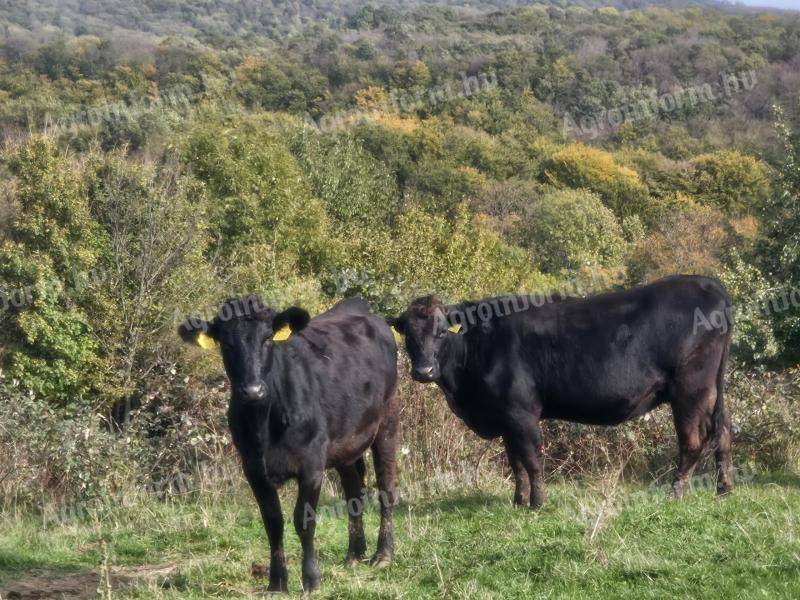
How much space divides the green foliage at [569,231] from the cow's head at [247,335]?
61.3m

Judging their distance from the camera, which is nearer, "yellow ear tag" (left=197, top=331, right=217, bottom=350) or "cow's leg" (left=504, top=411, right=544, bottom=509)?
"yellow ear tag" (left=197, top=331, right=217, bottom=350)

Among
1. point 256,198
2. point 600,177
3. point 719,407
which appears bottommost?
point 256,198

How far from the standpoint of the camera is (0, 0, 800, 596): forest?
15.2 m

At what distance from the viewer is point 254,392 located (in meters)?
7.69

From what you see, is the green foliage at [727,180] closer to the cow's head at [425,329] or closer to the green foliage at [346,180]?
the green foliage at [346,180]

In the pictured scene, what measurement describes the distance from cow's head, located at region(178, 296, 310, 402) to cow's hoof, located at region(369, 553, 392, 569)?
1.90 meters

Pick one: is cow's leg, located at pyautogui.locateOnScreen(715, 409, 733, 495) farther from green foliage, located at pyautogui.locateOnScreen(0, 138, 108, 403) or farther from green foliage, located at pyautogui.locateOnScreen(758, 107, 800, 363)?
green foliage, located at pyautogui.locateOnScreen(0, 138, 108, 403)

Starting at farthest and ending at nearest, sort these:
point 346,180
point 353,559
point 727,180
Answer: point 727,180 < point 346,180 < point 353,559

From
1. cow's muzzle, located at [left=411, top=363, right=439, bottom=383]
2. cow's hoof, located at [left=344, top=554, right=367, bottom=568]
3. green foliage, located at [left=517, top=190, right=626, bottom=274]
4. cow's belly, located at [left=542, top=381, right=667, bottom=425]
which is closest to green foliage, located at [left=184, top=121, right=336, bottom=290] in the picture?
green foliage, located at [left=517, top=190, right=626, bottom=274]

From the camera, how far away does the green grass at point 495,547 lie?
724 centimetres

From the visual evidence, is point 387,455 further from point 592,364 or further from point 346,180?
point 346,180

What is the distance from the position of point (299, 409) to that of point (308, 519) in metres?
0.86

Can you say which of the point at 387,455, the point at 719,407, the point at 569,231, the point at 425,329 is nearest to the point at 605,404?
the point at 719,407

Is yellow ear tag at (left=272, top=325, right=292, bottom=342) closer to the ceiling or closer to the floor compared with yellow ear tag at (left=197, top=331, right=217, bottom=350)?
closer to the ceiling
